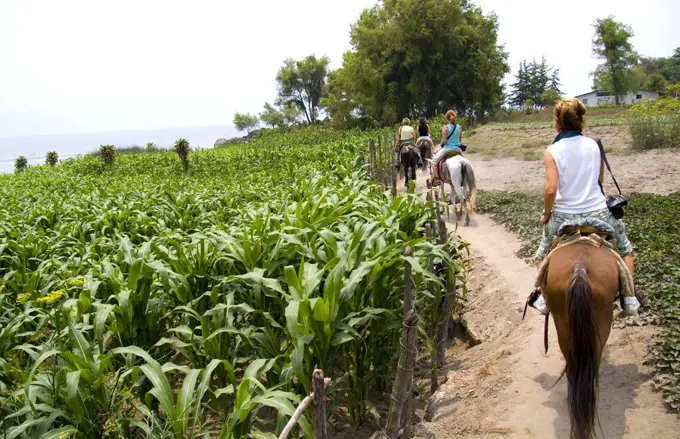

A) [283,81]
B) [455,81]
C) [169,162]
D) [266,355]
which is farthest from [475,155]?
[283,81]

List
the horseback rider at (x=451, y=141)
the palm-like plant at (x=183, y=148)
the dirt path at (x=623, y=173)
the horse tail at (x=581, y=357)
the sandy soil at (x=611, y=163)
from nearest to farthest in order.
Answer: the horse tail at (x=581, y=357)
the horseback rider at (x=451, y=141)
the dirt path at (x=623, y=173)
the sandy soil at (x=611, y=163)
the palm-like plant at (x=183, y=148)

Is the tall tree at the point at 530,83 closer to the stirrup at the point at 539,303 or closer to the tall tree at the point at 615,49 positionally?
the tall tree at the point at 615,49

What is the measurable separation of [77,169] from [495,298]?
19.0 metres

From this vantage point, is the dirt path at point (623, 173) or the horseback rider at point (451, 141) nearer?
the horseback rider at point (451, 141)

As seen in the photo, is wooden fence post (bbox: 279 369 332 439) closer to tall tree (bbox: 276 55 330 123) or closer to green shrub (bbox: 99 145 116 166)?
green shrub (bbox: 99 145 116 166)

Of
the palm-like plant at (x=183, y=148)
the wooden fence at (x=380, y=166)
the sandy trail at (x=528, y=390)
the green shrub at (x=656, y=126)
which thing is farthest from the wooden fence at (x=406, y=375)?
the palm-like plant at (x=183, y=148)

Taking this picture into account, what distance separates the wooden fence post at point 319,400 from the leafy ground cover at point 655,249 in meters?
2.30

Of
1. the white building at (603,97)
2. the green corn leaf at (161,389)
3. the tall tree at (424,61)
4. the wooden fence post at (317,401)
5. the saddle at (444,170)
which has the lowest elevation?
the green corn leaf at (161,389)

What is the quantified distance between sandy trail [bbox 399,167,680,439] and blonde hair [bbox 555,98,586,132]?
1.66 metres

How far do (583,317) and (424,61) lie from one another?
121 ft

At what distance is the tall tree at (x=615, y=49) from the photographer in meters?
46.6

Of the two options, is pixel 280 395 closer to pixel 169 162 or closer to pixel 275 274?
pixel 275 274

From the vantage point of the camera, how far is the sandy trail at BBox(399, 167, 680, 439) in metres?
3.02

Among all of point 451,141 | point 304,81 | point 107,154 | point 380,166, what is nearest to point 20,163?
point 107,154
